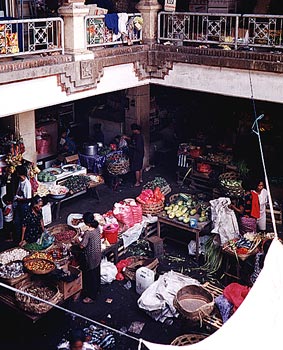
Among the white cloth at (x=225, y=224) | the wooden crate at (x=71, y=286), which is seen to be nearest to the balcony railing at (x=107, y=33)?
the white cloth at (x=225, y=224)

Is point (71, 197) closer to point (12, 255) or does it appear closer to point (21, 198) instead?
point (21, 198)

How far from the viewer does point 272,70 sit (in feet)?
34.8

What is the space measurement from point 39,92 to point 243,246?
446 cm

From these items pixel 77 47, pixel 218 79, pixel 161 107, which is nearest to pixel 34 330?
pixel 77 47

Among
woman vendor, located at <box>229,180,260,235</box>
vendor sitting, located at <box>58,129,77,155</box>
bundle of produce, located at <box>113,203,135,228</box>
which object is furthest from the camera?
vendor sitting, located at <box>58,129,77,155</box>

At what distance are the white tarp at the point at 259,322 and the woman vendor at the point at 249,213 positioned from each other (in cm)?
494

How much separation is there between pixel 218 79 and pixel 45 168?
4878mm

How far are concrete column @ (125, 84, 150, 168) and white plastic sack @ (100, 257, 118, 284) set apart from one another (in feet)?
17.7

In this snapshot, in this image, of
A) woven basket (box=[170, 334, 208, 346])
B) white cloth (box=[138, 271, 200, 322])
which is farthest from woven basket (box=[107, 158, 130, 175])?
woven basket (box=[170, 334, 208, 346])

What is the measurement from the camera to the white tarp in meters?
5.77

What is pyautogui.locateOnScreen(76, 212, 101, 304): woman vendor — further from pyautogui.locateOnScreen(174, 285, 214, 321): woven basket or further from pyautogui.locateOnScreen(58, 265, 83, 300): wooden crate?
pyautogui.locateOnScreen(174, 285, 214, 321): woven basket

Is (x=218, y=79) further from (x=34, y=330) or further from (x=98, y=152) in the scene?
(x=34, y=330)

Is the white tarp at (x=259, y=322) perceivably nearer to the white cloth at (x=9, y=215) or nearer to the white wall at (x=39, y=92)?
the white wall at (x=39, y=92)

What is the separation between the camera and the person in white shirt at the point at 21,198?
11.0 meters
